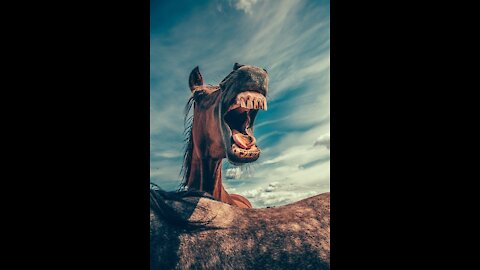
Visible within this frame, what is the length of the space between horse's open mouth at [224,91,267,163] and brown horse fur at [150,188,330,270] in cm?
60

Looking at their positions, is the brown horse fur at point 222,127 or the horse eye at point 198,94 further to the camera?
the horse eye at point 198,94

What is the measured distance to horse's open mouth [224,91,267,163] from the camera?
14.6ft

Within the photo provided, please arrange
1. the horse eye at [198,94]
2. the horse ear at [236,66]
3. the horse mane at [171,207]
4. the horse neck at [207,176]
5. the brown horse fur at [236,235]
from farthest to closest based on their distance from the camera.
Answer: the horse eye at [198,94]
the horse neck at [207,176]
the horse ear at [236,66]
the horse mane at [171,207]
the brown horse fur at [236,235]

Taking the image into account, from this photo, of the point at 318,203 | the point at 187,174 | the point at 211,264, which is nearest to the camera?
the point at 211,264

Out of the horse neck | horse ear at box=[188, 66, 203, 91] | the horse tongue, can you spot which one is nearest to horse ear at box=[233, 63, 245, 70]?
horse ear at box=[188, 66, 203, 91]

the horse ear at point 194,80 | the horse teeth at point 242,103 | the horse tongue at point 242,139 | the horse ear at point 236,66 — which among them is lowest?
the horse tongue at point 242,139

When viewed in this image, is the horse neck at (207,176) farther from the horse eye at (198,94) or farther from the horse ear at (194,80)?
the horse ear at (194,80)

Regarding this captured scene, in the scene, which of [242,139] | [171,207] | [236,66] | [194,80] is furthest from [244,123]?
[171,207]

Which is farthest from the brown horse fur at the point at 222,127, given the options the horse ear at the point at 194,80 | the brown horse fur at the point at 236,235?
the brown horse fur at the point at 236,235

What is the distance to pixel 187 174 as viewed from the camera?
15.2ft

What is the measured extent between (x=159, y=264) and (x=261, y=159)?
153 centimetres

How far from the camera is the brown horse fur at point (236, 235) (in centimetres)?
400

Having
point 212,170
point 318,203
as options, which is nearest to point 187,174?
point 212,170
